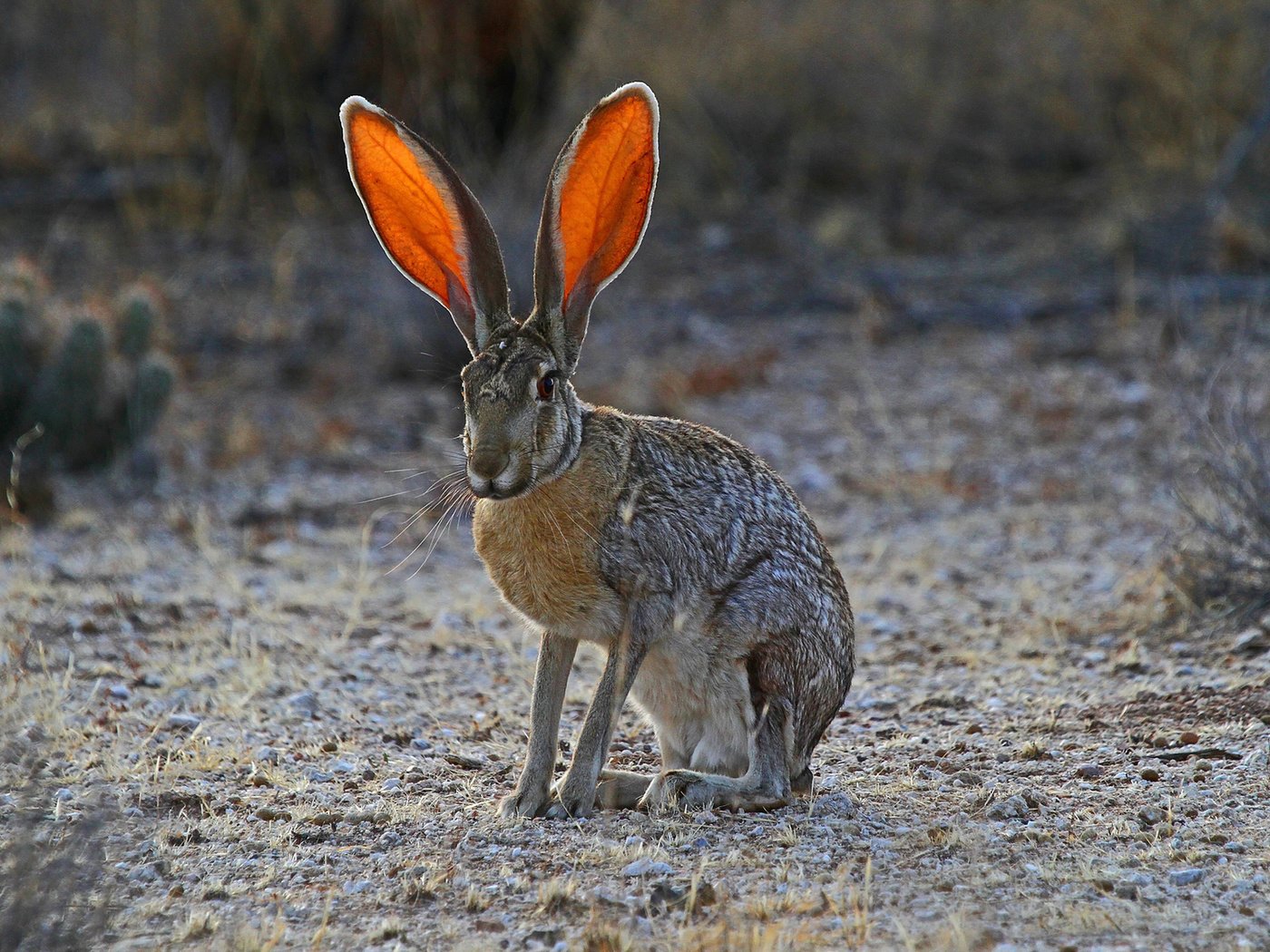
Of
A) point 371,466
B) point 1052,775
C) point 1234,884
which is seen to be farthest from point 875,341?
point 1234,884

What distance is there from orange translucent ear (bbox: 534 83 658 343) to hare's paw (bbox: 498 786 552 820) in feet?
4.44

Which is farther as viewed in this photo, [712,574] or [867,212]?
[867,212]

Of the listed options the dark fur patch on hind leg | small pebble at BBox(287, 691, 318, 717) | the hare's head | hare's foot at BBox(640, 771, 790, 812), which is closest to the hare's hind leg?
hare's foot at BBox(640, 771, 790, 812)

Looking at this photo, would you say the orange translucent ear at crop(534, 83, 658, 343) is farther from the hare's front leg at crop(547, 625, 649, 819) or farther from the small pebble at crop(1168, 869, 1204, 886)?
the small pebble at crop(1168, 869, 1204, 886)

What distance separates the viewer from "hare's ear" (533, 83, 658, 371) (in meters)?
4.68

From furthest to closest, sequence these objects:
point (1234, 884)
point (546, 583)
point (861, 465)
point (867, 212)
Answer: point (867, 212) < point (861, 465) < point (546, 583) < point (1234, 884)

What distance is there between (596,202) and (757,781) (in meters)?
1.81

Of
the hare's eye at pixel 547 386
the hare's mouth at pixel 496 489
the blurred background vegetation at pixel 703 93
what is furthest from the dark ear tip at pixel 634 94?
the blurred background vegetation at pixel 703 93

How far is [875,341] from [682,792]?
7.44m

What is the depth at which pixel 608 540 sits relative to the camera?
4684mm

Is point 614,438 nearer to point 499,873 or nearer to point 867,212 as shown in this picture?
point 499,873

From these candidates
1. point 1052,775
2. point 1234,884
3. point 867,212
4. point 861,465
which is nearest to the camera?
point 1234,884

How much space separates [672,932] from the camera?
12.6ft

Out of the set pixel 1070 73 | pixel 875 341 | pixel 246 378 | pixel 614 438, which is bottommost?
pixel 614 438
